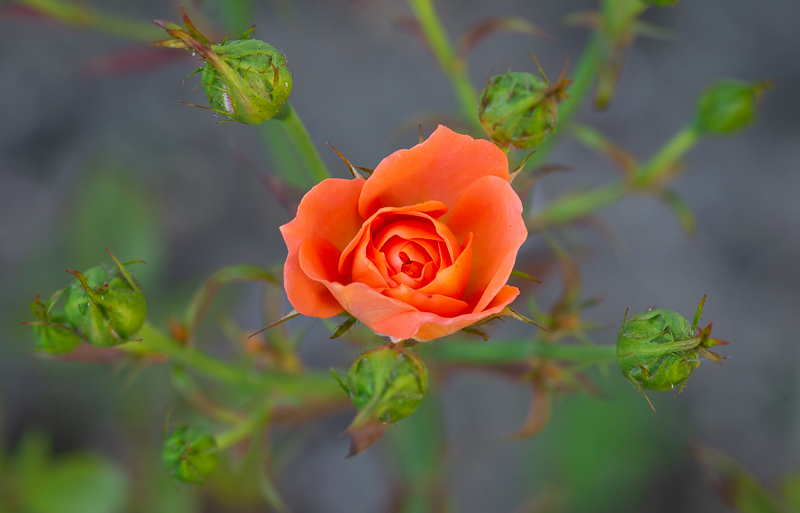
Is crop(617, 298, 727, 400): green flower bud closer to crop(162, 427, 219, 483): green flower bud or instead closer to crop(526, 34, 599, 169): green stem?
crop(526, 34, 599, 169): green stem

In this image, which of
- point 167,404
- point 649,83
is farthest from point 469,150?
point 649,83

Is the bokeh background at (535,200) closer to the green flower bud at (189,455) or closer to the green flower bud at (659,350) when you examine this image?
the green flower bud at (189,455)

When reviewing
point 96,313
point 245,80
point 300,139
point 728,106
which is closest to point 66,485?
point 96,313

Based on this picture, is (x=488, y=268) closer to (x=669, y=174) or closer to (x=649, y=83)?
(x=669, y=174)

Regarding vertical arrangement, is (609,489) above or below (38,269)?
below

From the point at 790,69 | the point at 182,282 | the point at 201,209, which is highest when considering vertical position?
the point at 201,209

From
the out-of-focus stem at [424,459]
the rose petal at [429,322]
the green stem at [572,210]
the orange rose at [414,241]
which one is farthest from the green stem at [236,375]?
the green stem at [572,210]
